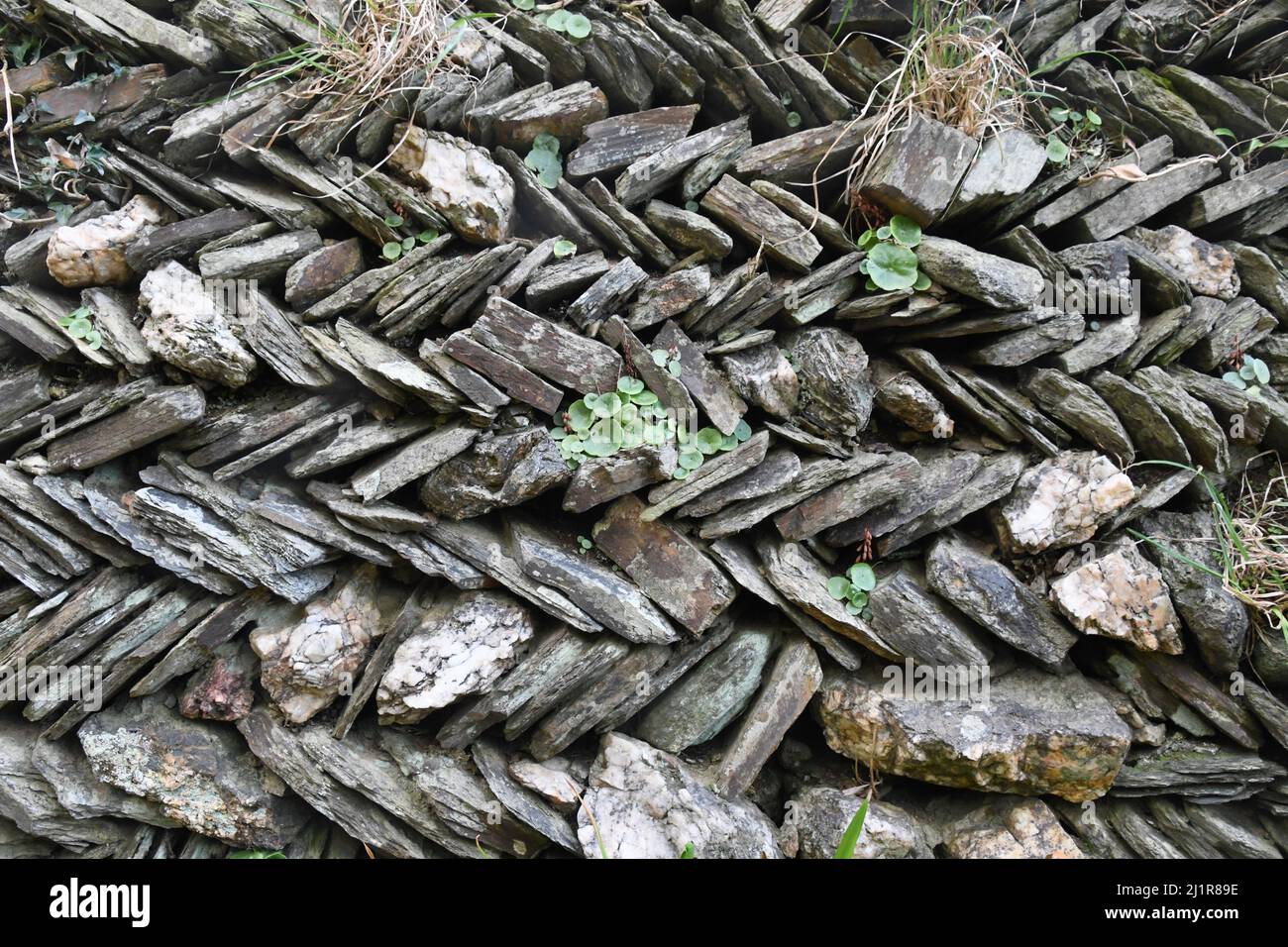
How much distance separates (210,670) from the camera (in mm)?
3633

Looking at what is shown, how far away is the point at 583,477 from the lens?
3535 mm

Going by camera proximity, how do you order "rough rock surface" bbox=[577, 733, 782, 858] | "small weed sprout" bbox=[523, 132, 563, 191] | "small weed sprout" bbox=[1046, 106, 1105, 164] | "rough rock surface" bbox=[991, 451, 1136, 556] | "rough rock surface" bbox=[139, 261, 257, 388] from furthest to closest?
1. "small weed sprout" bbox=[1046, 106, 1105, 164]
2. "small weed sprout" bbox=[523, 132, 563, 191]
3. "rough rock surface" bbox=[991, 451, 1136, 556]
4. "rough rock surface" bbox=[139, 261, 257, 388]
5. "rough rock surface" bbox=[577, 733, 782, 858]

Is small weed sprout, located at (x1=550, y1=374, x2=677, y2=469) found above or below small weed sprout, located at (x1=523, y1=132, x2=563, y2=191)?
below

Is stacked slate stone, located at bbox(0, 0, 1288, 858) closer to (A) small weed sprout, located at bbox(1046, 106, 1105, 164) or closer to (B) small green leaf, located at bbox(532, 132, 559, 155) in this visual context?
(B) small green leaf, located at bbox(532, 132, 559, 155)

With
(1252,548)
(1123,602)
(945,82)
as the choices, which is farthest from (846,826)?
(945,82)

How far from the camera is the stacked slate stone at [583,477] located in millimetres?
3492

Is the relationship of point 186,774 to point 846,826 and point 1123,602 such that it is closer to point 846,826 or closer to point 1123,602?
point 846,826

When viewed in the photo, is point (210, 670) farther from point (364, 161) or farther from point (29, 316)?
point (364, 161)

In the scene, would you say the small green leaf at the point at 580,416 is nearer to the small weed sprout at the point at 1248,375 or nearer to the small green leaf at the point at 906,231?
the small green leaf at the point at 906,231

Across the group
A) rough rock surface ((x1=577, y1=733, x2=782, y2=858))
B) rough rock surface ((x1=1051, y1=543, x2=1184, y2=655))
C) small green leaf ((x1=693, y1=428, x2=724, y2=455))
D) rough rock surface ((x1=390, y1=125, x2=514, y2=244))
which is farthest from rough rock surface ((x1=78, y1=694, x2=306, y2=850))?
rough rock surface ((x1=1051, y1=543, x2=1184, y2=655))

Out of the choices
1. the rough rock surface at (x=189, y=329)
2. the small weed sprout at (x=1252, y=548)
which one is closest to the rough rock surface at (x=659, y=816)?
the small weed sprout at (x=1252, y=548)

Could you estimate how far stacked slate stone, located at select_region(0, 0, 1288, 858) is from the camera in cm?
349

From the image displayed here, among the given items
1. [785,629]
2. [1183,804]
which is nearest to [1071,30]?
[785,629]
